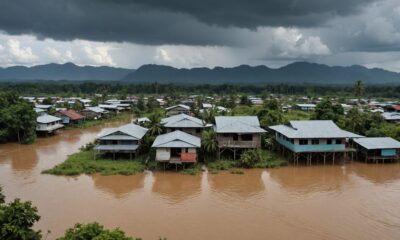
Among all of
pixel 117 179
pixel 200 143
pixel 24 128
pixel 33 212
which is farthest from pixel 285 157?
Result: pixel 24 128

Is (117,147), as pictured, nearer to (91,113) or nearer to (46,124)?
(46,124)

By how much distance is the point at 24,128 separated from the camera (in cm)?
3888

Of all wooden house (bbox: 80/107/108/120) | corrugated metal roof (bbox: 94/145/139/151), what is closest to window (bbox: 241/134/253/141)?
corrugated metal roof (bbox: 94/145/139/151)

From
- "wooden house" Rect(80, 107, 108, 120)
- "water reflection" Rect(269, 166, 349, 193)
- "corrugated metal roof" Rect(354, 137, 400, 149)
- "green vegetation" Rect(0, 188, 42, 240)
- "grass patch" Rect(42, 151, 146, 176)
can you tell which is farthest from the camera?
"wooden house" Rect(80, 107, 108, 120)

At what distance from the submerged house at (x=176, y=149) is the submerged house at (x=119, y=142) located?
113 inches

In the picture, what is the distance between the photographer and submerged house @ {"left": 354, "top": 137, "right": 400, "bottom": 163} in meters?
29.8

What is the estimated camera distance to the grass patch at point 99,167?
26859 millimetres

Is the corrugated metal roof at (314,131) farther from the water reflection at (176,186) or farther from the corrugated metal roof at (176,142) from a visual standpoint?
the water reflection at (176,186)

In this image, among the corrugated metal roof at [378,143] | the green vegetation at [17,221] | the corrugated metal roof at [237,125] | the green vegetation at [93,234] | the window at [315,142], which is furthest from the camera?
the corrugated metal roof at [378,143]

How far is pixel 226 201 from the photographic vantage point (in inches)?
Answer: 858

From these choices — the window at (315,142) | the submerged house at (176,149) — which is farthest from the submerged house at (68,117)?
the window at (315,142)

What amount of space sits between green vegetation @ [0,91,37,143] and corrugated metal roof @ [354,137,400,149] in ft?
114

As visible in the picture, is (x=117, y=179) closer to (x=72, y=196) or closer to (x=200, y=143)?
(x=72, y=196)

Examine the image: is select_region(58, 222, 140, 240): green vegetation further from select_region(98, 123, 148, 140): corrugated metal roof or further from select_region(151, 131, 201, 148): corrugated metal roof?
select_region(98, 123, 148, 140): corrugated metal roof
